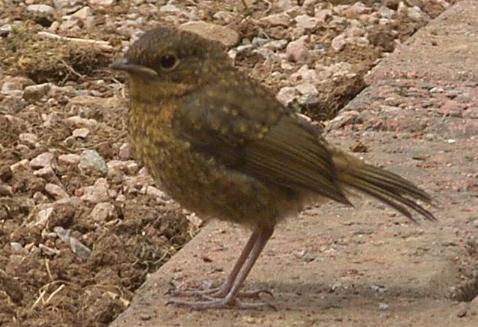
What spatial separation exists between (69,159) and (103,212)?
1.82ft

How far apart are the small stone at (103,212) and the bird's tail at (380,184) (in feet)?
3.31

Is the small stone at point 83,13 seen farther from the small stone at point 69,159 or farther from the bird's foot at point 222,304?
the bird's foot at point 222,304

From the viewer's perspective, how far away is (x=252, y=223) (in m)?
5.07

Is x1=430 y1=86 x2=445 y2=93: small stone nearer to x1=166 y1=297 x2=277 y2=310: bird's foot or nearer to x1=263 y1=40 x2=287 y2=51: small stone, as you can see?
x1=263 y1=40 x2=287 y2=51: small stone

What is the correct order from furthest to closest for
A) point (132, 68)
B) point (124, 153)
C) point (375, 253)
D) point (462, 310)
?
point (124, 153), point (375, 253), point (132, 68), point (462, 310)

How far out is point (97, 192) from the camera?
19.7 feet

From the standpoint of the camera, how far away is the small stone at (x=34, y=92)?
6895 millimetres

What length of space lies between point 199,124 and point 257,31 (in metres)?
2.77

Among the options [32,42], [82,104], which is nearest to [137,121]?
[82,104]

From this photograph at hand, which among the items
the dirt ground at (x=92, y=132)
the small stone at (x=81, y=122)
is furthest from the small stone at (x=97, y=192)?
the small stone at (x=81, y=122)

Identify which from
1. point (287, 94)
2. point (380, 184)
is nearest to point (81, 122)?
point (287, 94)

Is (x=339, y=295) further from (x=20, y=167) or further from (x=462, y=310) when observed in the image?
(x=20, y=167)

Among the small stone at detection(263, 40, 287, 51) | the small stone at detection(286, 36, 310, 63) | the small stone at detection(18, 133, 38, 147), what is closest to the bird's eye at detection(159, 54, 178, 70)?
the small stone at detection(18, 133, 38, 147)

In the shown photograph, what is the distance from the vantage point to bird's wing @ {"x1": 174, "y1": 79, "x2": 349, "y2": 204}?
500 cm
